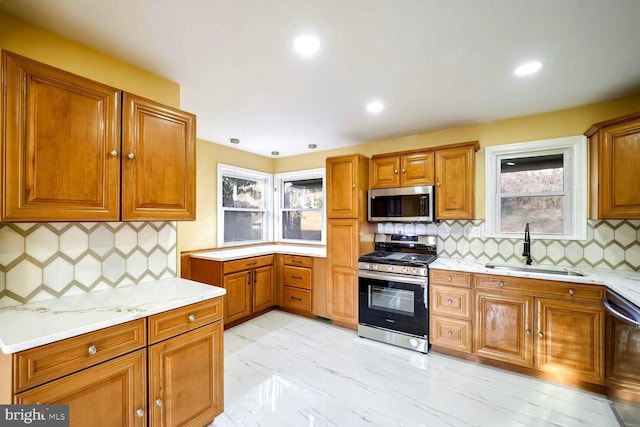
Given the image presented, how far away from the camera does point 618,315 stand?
180cm

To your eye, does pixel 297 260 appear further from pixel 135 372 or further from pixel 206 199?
pixel 135 372

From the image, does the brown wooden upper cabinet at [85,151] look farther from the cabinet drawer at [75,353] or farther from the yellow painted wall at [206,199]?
the yellow painted wall at [206,199]

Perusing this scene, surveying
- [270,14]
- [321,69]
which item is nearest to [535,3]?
[321,69]

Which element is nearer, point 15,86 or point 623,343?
point 15,86

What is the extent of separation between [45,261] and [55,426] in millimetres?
942

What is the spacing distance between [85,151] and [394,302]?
3.00 meters

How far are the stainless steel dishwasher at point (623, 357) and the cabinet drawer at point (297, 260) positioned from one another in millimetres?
2952

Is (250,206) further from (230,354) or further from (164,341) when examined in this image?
(164,341)

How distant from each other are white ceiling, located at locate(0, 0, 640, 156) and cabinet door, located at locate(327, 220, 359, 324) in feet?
4.75

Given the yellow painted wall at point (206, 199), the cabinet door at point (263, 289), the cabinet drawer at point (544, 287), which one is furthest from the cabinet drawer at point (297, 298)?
the cabinet drawer at point (544, 287)

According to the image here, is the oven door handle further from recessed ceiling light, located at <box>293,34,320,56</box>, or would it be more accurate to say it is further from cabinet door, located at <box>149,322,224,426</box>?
recessed ceiling light, located at <box>293,34,320,56</box>

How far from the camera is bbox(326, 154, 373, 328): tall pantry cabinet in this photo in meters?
3.38

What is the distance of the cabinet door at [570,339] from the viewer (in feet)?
7.01

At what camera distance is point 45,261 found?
5.30ft
